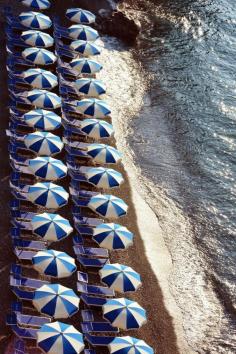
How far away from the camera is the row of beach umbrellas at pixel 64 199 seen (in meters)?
16.4

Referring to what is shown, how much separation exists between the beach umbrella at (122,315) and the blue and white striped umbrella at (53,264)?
1739mm

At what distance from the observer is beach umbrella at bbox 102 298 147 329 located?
16844 millimetres

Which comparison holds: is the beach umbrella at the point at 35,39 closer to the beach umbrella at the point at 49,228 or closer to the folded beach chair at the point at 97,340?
the beach umbrella at the point at 49,228

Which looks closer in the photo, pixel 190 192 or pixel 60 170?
pixel 60 170

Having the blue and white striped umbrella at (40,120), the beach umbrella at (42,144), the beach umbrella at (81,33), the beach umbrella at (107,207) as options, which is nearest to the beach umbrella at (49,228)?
the beach umbrella at (107,207)

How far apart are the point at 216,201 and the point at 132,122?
6.49m

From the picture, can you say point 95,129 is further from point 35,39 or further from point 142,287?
point 142,287

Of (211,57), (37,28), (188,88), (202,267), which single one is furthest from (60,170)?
(211,57)

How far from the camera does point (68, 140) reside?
78.7ft

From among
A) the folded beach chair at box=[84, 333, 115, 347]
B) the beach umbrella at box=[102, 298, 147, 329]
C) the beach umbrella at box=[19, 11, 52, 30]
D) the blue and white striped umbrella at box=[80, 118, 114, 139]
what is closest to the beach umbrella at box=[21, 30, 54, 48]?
the beach umbrella at box=[19, 11, 52, 30]

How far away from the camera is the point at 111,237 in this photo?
62.9ft

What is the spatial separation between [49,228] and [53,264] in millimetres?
1590

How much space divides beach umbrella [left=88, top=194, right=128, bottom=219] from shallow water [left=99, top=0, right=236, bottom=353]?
322 cm

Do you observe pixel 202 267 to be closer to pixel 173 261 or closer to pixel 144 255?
pixel 173 261
